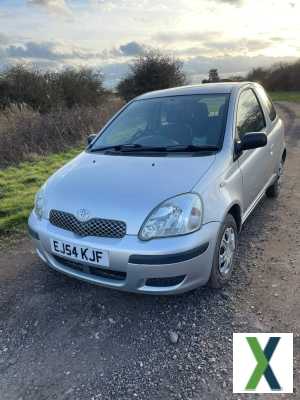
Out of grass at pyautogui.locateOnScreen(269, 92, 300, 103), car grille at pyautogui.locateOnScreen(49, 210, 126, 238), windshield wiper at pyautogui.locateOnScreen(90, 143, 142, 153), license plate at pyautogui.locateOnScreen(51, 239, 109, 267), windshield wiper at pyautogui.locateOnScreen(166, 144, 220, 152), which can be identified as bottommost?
grass at pyautogui.locateOnScreen(269, 92, 300, 103)

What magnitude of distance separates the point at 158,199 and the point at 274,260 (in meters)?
1.63

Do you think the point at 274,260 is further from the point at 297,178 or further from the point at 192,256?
the point at 297,178

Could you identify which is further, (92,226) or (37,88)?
(37,88)

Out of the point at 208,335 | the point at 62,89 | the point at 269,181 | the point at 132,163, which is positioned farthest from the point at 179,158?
the point at 62,89

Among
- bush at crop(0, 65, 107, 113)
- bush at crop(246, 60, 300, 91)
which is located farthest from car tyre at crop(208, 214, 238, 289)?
bush at crop(246, 60, 300, 91)

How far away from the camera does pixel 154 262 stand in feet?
7.86

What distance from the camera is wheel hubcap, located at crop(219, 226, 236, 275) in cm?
292

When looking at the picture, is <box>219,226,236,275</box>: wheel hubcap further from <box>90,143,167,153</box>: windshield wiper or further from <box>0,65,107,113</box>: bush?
<box>0,65,107,113</box>: bush

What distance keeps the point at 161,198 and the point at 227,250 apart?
90cm

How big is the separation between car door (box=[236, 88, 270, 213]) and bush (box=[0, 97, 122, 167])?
619cm

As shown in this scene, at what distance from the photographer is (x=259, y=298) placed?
2881 mm

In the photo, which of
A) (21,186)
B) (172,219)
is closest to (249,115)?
(172,219)

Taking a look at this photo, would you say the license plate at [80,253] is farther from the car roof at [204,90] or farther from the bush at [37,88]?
Answer: the bush at [37,88]

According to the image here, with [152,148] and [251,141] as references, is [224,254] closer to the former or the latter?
[251,141]
